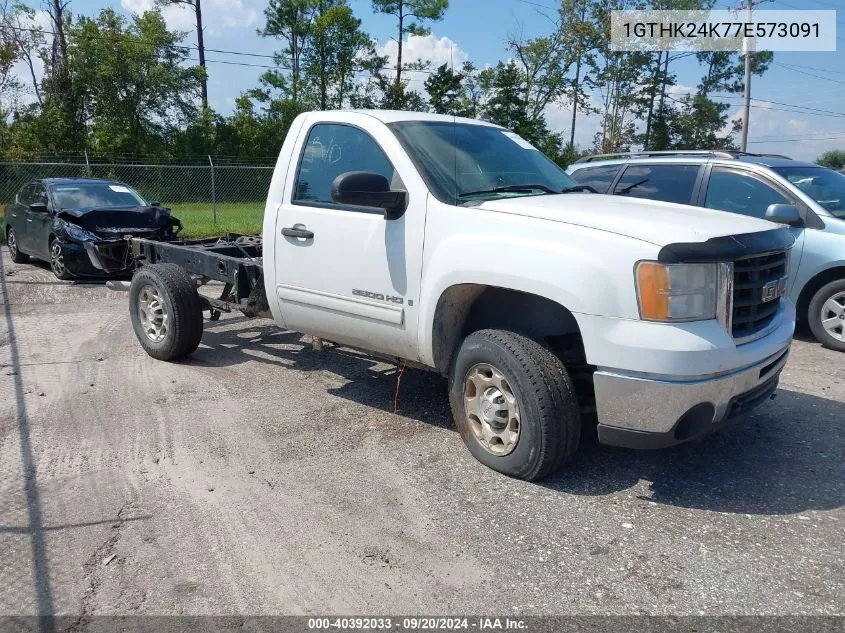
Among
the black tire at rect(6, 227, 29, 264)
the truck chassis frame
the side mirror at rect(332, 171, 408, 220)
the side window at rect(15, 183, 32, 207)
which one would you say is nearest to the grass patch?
the black tire at rect(6, 227, 29, 264)

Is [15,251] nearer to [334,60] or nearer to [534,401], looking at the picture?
[534,401]

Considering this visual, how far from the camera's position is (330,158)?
195 inches

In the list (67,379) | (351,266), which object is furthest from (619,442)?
(67,379)

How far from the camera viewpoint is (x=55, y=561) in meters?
3.24

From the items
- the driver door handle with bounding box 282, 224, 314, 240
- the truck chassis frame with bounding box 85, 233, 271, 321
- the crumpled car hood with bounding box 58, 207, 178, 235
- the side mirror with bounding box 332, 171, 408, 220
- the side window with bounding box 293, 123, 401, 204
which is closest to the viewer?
the side mirror with bounding box 332, 171, 408, 220

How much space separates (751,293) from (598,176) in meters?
4.88

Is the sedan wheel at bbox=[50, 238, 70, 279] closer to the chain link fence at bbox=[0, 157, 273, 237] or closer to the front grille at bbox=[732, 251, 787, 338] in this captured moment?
the chain link fence at bbox=[0, 157, 273, 237]

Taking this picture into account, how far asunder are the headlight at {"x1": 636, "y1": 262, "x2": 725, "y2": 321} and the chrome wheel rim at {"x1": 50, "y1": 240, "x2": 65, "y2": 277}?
395 inches

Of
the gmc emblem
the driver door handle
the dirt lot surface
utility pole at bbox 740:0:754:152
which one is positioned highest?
utility pole at bbox 740:0:754:152

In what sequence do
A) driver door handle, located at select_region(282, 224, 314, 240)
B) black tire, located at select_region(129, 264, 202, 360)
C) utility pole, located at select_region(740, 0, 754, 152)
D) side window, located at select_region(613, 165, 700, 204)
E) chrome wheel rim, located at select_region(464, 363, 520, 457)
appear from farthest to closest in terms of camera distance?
1. utility pole, located at select_region(740, 0, 754, 152)
2. side window, located at select_region(613, 165, 700, 204)
3. black tire, located at select_region(129, 264, 202, 360)
4. driver door handle, located at select_region(282, 224, 314, 240)
5. chrome wheel rim, located at select_region(464, 363, 520, 457)

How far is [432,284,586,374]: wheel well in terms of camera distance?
3.98 metres

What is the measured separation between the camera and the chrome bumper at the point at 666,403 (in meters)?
3.40

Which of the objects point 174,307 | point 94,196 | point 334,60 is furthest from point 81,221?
point 334,60

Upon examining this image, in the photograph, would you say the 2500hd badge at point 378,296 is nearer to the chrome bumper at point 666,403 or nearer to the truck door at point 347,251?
the truck door at point 347,251
